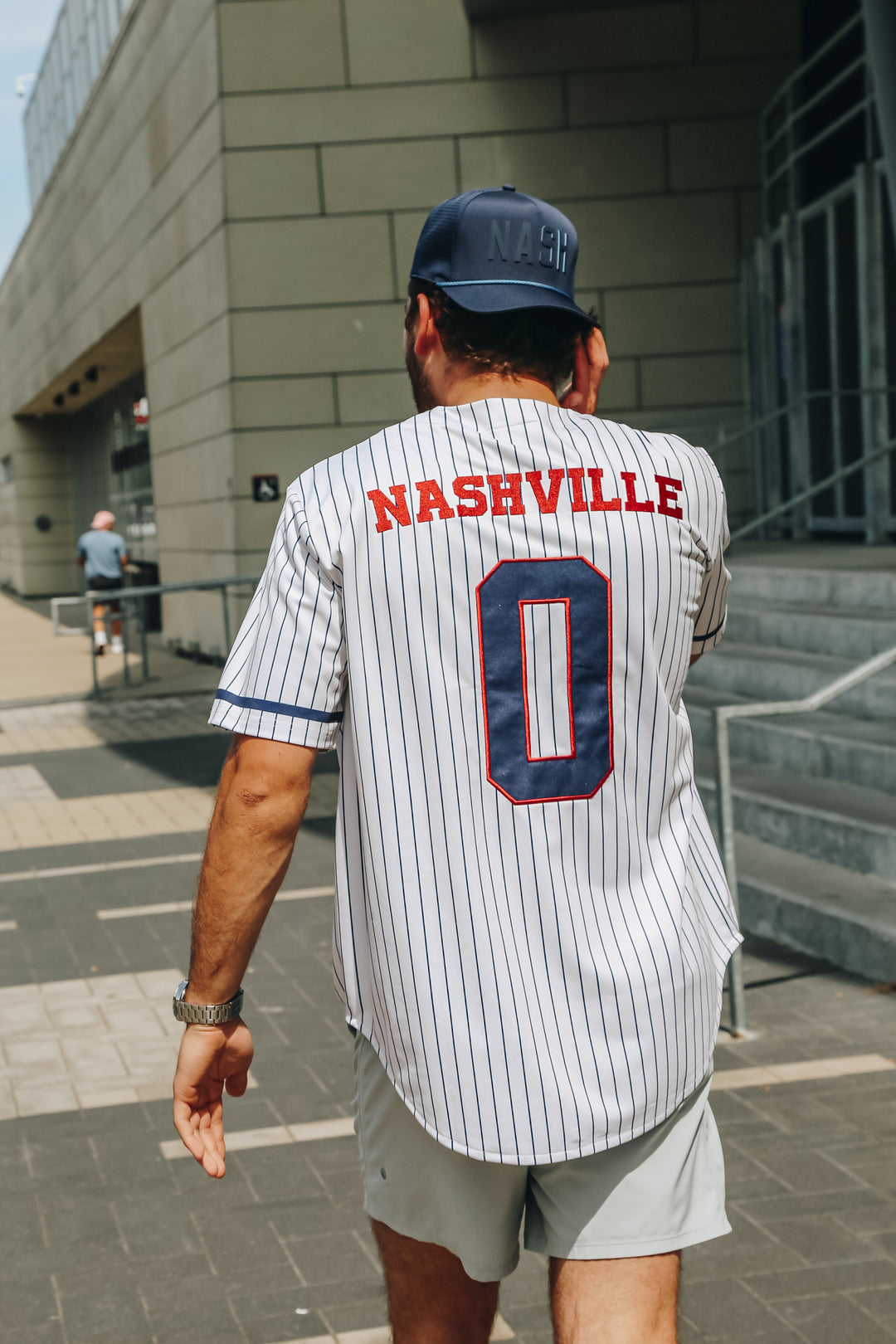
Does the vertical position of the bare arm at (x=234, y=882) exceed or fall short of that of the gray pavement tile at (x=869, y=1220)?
it exceeds it

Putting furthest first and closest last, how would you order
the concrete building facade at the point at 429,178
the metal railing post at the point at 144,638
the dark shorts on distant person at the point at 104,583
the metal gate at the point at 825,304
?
the dark shorts on distant person at the point at 104,583 → the metal railing post at the point at 144,638 → the concrete building facade at the point at 429,178 → the metal gate at the point at 825,304

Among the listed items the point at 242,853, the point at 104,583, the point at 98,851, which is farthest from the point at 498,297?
the point at 104,583

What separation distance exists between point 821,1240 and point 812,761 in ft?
12.5

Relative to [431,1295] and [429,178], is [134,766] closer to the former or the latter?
[429,178]

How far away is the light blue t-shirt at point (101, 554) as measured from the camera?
67.3 ft

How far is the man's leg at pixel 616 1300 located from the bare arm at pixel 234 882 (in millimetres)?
499

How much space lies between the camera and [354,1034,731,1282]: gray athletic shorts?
199 cm

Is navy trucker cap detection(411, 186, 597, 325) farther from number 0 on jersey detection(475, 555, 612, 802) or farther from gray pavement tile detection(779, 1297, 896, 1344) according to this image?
gray pavement tile detection(779, 1297, 896, 1344)

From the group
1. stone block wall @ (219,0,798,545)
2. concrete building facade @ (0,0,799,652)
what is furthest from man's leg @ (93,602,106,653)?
stone block wall @ (219,0,798,545)

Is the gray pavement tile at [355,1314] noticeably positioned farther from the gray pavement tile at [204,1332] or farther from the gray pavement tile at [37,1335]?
the gray pavement tile at [37,1335]

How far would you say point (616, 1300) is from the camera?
1.99 m

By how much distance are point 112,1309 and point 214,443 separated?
1342cm

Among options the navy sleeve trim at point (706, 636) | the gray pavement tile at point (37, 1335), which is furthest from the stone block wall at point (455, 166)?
the navy sleeve trim at point (706, 636)

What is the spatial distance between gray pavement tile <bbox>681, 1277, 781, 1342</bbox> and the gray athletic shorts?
4.36ft
